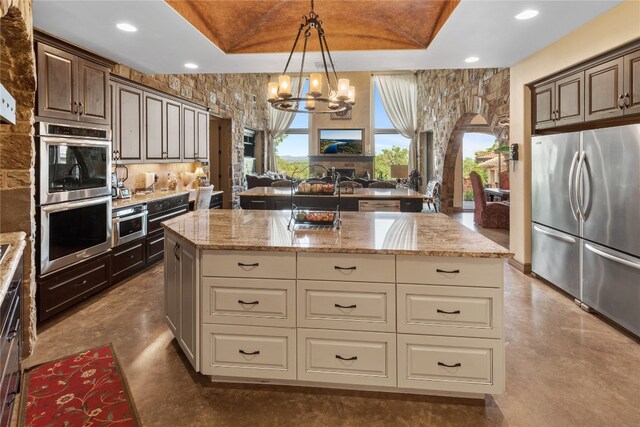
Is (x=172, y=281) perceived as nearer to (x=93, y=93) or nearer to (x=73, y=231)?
(x=73, y=231)

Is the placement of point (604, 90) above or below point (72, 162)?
above

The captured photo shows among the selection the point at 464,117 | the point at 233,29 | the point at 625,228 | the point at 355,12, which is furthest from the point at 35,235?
the point at 464,117

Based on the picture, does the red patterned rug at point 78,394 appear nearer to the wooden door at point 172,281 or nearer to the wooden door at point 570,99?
the wooden door at point 172,281

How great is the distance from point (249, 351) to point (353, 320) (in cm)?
61

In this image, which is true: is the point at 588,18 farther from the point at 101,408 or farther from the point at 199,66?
the point at 101,408

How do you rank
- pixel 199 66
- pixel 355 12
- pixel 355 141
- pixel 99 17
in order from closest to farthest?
pixel 99 17 → pixel 355 12 → pixel 199 66 → pixel 355 141

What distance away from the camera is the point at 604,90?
10.4ft

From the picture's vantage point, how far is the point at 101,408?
6.75ft

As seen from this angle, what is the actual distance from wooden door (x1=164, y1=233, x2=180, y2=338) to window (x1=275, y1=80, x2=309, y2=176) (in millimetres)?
10180

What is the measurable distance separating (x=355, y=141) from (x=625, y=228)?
9959 millimetres

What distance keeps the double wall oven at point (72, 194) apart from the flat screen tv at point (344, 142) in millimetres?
9183

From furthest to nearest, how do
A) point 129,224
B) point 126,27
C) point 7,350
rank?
point 129,224 < point 126,27 < point 7,350

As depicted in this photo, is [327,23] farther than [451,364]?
Yes

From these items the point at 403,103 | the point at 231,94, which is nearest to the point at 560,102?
the point at 231,94
